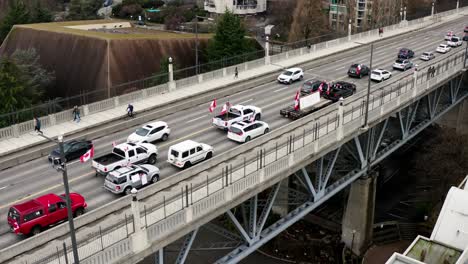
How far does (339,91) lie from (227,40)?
29537mm

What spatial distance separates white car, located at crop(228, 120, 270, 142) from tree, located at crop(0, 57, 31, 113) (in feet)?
90.9

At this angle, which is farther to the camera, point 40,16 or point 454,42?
point 40,16

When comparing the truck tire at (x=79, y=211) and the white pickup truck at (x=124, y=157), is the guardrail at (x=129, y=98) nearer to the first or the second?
the white pickup truck at (x=124, y=157)

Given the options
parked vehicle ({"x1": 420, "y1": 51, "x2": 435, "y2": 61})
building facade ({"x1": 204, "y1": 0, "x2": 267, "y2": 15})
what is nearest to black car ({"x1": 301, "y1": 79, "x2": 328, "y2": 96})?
parked vehicle ({"x1": 420, "y1": 51, "x2": 435, "y2": 61})

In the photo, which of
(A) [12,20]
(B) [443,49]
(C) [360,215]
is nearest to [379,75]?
(C) [360,215]

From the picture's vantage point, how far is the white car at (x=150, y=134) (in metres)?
31.6

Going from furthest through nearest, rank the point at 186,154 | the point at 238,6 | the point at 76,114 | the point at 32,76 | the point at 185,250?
the point at 238,6
the point at 32,76
the point at 76,114
the point at 186,154
the point at 185,250

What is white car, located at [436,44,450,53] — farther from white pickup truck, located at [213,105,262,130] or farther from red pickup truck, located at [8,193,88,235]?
red pickup truck, located at [8,193,88,235]

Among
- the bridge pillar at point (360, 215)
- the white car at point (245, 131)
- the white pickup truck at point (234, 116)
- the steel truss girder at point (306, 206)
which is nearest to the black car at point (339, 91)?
the steel truss girder at point (306, 206)

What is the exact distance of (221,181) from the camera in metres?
23.8

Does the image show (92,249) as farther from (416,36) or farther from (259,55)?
(416,36)

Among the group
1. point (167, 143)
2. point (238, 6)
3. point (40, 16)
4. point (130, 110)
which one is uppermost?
point (40, 16)

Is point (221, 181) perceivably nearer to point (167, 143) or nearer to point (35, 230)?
point (35, 230)

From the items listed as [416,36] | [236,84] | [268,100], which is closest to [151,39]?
[236,84]
